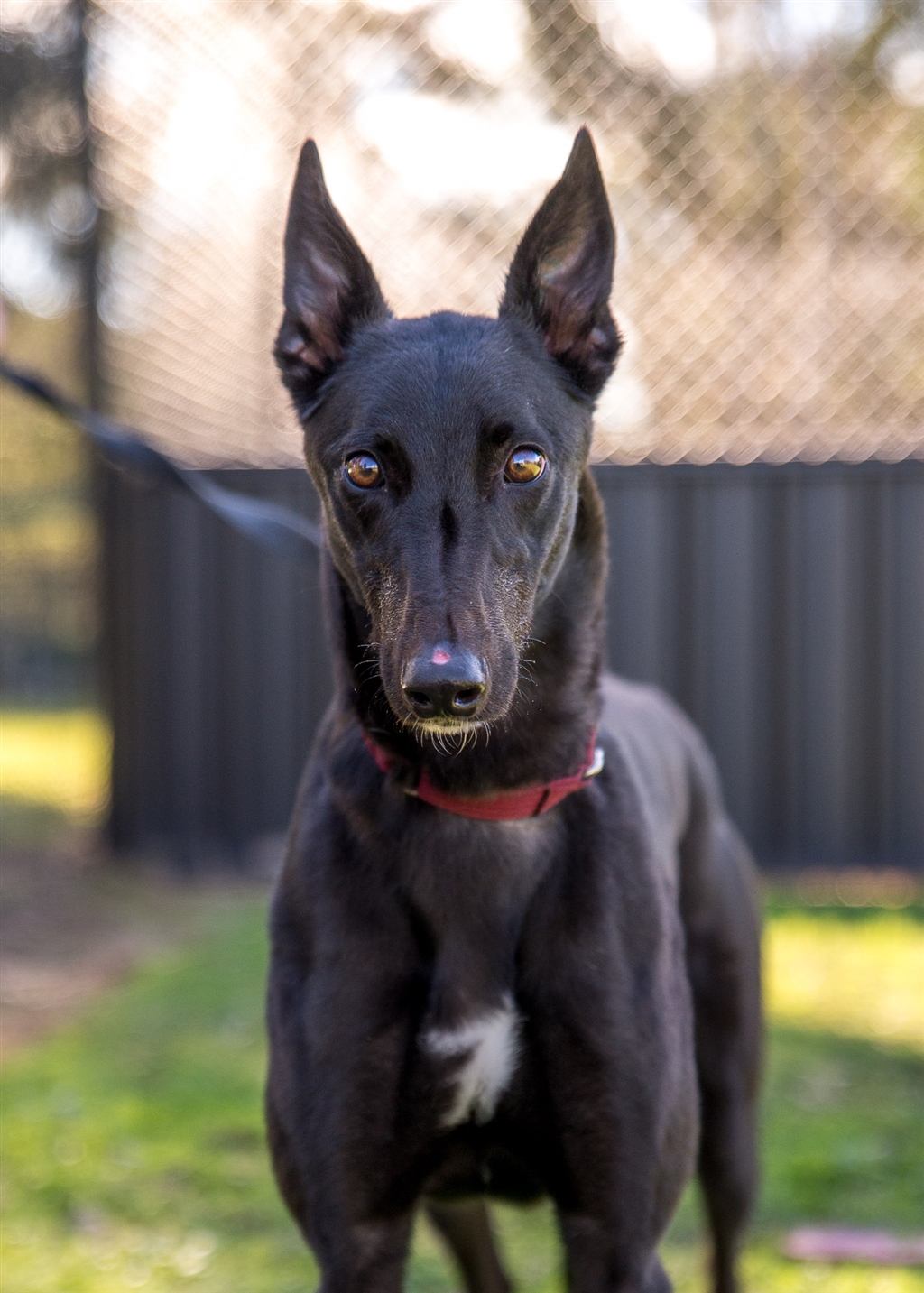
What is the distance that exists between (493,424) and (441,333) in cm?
23

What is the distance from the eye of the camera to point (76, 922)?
566cm

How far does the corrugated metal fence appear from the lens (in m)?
6.01

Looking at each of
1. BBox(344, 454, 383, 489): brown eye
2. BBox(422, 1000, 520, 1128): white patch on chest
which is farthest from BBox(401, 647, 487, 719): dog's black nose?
BBox(422, 1000, 520, 1128): white patch on chest

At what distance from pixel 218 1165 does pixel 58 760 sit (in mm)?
6747

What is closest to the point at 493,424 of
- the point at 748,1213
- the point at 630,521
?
the point at 748,1213

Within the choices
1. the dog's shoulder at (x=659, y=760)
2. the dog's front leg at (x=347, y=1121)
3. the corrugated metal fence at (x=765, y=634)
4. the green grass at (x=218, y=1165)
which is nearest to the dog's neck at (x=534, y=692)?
the dog's shoulder at (x=659, y=760)

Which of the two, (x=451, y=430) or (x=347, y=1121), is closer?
(x=451, y=430)

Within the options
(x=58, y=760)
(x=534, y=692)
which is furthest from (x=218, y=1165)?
(x=58, y=760)

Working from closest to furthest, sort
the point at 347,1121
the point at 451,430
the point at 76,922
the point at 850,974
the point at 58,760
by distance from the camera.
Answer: the point at 451,430 → the point at 347,1121 → the point at 850,974 → the point at 76,922 → the point at 58,760

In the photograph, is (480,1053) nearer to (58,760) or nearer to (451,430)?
(451,430)

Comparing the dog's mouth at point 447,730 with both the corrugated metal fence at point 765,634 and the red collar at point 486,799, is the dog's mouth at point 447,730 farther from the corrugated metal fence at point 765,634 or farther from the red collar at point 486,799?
the corrugated metal fence at point 765,634

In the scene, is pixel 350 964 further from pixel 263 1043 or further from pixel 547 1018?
pixel 263 1043

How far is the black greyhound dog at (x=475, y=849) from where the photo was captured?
1.90 m

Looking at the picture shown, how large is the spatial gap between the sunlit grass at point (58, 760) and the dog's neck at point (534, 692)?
467 centimetres
